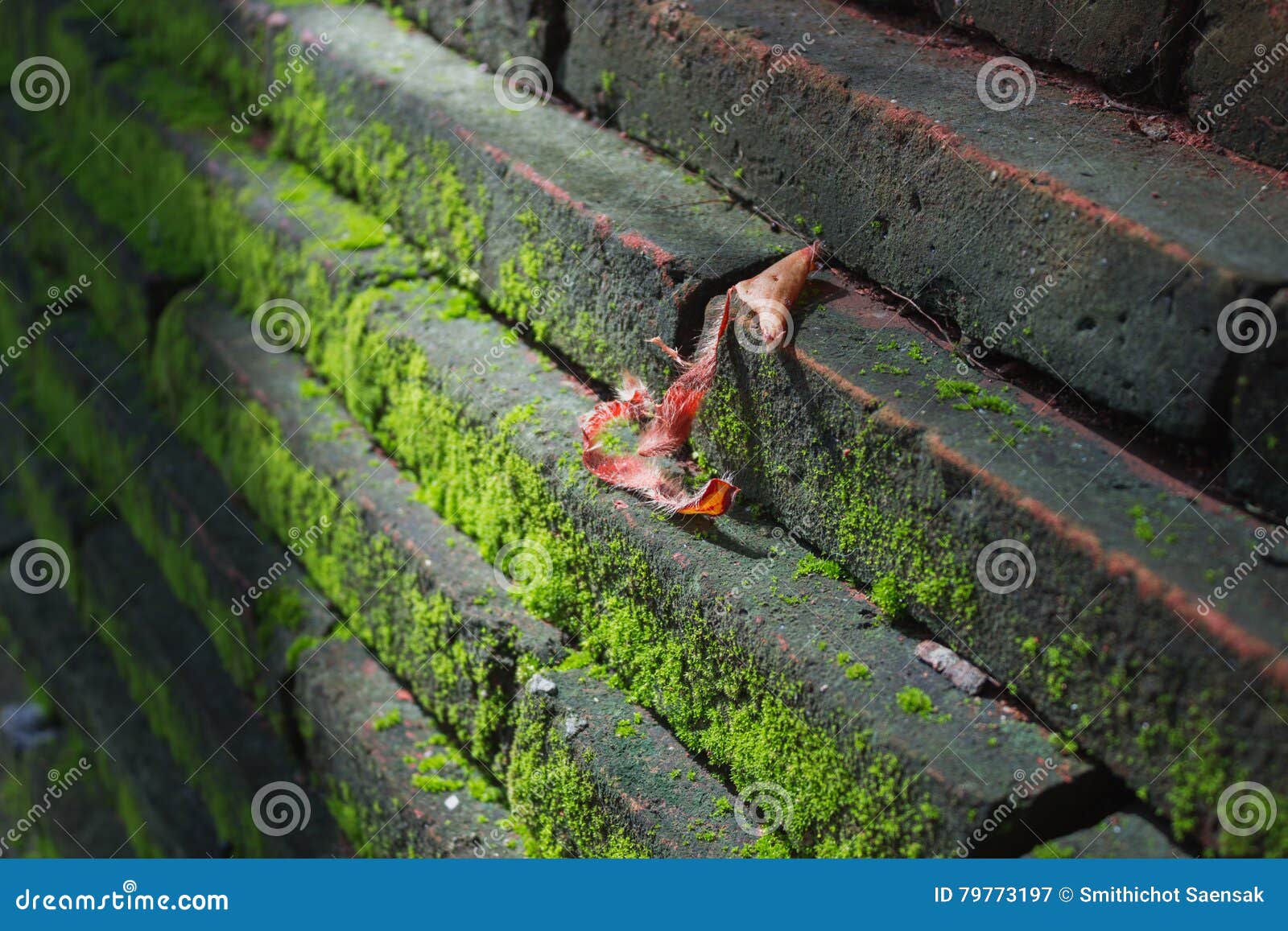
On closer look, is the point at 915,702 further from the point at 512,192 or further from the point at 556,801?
the point at 512,192

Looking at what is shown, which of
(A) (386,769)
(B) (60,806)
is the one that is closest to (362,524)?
(A) (386,769)

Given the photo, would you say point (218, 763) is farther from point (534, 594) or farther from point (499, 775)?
point (534, 594)

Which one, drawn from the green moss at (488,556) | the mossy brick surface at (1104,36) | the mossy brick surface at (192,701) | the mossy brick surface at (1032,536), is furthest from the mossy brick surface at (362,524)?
the mossy brick surface at (1104,36)

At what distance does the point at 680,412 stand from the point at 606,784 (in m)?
0.62

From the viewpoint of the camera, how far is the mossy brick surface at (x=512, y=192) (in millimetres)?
1990

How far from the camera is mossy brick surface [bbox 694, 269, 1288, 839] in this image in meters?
1.23

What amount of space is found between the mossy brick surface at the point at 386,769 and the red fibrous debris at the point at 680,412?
0.69m

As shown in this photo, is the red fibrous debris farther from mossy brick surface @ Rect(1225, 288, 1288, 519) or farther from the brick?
mossy brick surface @ Rect(1225, 288, 1288, 519)

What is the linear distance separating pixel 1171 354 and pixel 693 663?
2.65 feet

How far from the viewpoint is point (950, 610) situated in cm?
152

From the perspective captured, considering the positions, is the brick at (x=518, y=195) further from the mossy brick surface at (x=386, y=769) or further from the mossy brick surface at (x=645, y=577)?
the mossy brick surface at (x=386, y=769)

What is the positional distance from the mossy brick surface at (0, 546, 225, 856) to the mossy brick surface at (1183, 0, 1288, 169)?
9.55ft

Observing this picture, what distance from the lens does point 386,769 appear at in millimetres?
2213

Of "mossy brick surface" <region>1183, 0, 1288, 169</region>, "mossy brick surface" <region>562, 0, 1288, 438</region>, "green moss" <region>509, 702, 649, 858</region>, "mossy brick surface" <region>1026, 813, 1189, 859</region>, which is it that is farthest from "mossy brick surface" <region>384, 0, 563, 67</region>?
"mossy brick surface" <region>1026, 813, 1189, 859</region>
